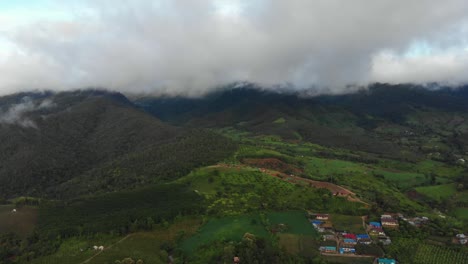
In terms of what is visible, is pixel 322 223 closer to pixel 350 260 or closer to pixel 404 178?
pixel 350 260

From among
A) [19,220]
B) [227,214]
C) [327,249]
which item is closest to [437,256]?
[327,249]

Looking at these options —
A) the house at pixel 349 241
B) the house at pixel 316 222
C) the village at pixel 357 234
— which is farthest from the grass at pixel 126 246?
the house at pixel 349 241

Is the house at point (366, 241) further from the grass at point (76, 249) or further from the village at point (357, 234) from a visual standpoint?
the grass at point (76, 249)

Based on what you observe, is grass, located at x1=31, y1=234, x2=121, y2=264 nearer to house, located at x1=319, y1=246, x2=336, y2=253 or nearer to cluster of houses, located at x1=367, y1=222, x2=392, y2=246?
house, located at x1=319, y1=246, x2=336, y2=253

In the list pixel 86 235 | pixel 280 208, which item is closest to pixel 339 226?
pixel 280 208

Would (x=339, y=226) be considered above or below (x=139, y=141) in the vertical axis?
below

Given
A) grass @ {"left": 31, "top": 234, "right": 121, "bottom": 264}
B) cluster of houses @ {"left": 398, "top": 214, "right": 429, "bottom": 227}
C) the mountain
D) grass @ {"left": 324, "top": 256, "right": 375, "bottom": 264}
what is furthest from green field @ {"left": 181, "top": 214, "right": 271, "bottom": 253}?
cluster of houses @ {"left": 398, "top": 214, "right": 429, "bottom": 227}

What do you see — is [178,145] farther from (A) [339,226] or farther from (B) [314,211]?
(A) [339,226]
